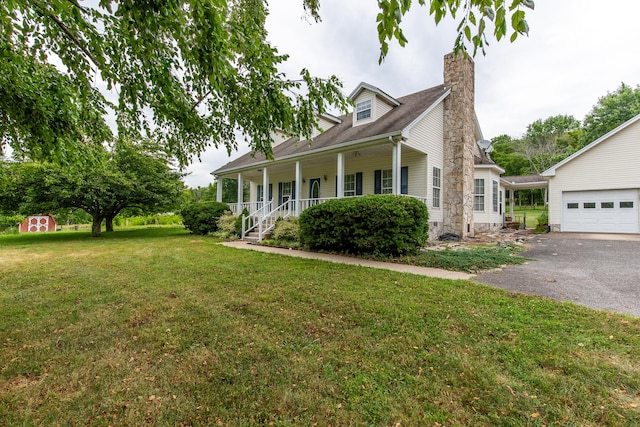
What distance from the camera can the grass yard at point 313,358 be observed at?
1.91 meters

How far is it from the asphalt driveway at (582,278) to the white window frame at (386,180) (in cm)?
555

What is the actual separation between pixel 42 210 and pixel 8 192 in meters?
1.38

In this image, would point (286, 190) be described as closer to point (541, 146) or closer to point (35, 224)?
point (35, 224)

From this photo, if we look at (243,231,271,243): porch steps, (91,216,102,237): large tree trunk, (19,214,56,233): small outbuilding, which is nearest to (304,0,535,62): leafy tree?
(243,231,271,243): porch steps

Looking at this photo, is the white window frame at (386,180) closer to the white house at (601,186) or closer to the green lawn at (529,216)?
the white house at (601,186)

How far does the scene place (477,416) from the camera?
73.4 inches

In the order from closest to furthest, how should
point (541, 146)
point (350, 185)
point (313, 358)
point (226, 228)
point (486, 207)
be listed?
point (313, 358) < point (226, 228) < point (350, 185) < point (486, 207) < point (541, 146)

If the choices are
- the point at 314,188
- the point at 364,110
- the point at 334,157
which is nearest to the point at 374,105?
the point at 364,110

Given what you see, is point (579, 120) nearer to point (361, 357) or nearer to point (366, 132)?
point (366, 132)

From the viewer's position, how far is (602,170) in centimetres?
1350

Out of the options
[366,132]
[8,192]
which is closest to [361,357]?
[366,132]

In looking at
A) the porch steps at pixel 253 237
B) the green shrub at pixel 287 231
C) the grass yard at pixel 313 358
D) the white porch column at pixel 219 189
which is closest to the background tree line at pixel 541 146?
the green shrub at pixel 287 231

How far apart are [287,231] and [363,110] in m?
6.42

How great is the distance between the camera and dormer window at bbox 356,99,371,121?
1228 centimetres
